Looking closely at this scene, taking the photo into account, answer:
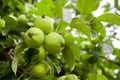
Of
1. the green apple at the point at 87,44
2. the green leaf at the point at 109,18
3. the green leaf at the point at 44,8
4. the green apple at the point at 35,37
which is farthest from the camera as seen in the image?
→ the green apple at the point at 87,44

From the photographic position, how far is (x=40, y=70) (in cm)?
105

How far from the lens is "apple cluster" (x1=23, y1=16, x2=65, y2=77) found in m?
1.03

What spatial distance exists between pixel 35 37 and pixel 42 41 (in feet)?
0.12

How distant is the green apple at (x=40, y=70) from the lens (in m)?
1.05

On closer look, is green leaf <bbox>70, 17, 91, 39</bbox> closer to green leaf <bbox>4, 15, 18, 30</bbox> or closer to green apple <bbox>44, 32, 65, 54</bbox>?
green apple <bbox>44, 32, 65, 54</bbox>

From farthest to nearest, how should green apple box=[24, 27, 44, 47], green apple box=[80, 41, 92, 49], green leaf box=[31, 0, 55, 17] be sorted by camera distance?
green apple box=[80, 41, 92, 49] < green leaf box=[31, 0, 55, 17] < green apple box=[24, 27, 44, 47]

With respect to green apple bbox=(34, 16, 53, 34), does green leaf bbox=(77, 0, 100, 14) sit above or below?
above

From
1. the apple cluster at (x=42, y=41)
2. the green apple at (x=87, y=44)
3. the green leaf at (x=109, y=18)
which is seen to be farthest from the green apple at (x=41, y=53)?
the green apple at (x=87, y=44)

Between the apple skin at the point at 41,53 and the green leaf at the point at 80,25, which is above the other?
the green leaf at the point at 80,25

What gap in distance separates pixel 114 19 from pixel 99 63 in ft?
3.46

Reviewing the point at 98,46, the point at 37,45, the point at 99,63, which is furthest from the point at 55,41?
the point at 99,63

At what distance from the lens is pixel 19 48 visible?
42.6 inches

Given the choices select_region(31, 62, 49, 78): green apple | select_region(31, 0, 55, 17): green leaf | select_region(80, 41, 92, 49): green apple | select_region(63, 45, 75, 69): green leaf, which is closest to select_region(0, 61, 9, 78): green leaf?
select_region(31, 62, 49, 78): green apple

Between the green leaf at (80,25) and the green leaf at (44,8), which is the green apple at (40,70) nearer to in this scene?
the green leaf at (80,25)
